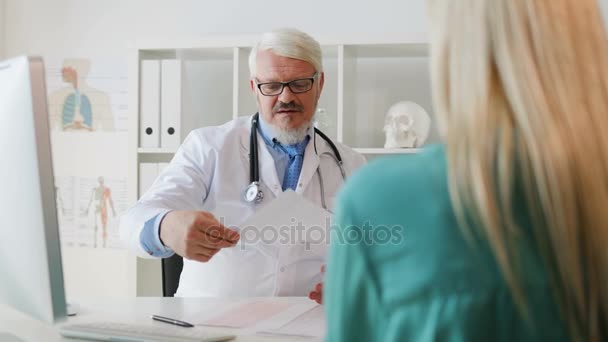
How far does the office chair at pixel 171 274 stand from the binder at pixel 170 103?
2.94 feet

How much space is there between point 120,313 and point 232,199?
749 mm

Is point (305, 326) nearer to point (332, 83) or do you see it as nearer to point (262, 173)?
point (262, 173)

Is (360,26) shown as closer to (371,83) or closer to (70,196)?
(371,83)

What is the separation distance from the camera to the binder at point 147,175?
3.11m

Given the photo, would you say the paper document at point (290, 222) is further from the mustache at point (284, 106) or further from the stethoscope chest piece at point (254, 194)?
the mustache at point (284, 106)

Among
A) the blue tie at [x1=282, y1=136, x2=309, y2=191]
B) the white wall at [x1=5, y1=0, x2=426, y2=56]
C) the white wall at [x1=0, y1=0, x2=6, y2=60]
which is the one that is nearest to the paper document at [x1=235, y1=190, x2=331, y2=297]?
the blue tie at [x1=282, y1=136, x2=309, y2=191]

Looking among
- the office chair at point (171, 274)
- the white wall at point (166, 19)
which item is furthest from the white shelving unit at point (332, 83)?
the office chair at point (171, 274)

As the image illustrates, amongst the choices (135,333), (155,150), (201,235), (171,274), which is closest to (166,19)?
(155,150)

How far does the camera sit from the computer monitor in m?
0.95

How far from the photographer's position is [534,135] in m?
0.65

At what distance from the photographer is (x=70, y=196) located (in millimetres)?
3584

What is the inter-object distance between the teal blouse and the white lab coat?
4.43 feet

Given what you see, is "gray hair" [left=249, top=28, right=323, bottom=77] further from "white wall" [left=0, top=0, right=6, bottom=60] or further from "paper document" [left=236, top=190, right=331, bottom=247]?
"white wall" [left=0, top=0, right=6, bottom=60]

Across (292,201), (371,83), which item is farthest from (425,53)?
(292,201)
